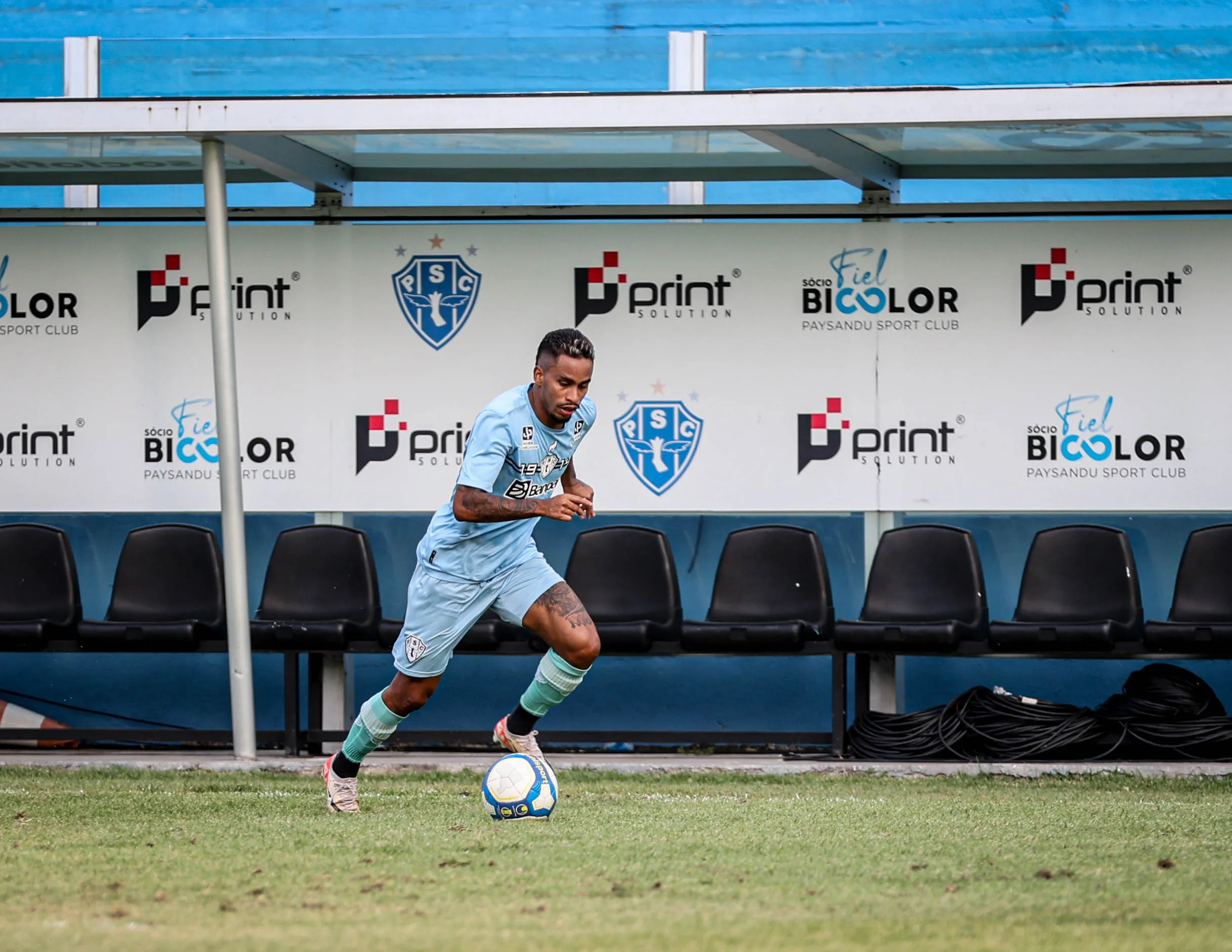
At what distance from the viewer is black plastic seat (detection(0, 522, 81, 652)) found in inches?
310

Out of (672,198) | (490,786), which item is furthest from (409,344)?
(490,786)

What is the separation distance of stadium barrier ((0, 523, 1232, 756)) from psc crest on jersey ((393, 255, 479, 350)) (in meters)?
1.20

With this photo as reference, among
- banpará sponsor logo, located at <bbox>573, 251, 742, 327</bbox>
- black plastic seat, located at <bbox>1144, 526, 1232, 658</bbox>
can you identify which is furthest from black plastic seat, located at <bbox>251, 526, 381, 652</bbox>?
black plastic seat, located at <bbox>1144, 526, 1232, 658</bbox>

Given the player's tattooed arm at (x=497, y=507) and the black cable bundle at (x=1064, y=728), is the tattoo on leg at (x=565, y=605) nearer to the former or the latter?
the player's tattooed arm at (x=497, y=507)

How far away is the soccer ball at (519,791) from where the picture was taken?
5.02 meters

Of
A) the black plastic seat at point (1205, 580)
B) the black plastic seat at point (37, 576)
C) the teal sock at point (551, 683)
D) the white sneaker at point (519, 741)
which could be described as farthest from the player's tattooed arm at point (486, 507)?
the black plastic seat at point (1205, 580)

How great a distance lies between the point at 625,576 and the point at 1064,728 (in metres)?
2.31

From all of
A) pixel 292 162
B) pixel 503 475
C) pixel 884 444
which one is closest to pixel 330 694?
pixel 292 162

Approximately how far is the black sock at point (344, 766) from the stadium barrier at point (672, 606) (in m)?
1.99

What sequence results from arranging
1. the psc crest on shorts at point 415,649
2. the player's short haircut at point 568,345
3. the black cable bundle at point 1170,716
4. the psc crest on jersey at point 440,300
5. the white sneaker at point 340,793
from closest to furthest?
the player's short haircut at point 568,345
the psc crest on shorts at point 415,649
the white sneaker at point 340,793
the black cable bundle at point 1170,716
the psc crest on jersey at point 440,300

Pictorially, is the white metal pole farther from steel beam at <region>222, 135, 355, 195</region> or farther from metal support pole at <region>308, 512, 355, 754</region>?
metal support pole at <region>308, 512, 355, 754</region>

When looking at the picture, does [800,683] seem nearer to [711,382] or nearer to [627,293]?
[711,382]

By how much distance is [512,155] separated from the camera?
26.0 ft

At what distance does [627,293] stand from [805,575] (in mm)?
1815
